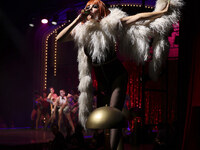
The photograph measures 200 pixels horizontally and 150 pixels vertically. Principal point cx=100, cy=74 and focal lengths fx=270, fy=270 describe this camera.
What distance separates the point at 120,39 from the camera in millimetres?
2146

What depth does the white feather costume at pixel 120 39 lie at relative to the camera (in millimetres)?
2039

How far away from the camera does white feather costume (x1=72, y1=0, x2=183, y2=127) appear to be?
6.69 ft

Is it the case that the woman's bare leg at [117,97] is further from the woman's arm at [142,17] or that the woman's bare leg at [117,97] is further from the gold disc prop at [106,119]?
the woman's arm at [142,17]

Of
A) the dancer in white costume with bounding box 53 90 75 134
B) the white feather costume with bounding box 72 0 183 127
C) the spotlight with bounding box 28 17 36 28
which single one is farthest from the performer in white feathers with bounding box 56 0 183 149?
the spotlight with bounding box 28 17 36 28

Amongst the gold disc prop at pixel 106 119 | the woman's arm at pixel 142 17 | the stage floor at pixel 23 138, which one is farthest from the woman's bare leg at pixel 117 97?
the stage floor at pixel 23 138

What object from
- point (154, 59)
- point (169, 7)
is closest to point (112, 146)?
point (154, 59)

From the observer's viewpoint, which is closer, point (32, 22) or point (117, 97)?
point (117, 97)

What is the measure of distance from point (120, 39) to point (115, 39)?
3.1 inches

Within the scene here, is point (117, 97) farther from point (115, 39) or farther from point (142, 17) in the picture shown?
point (142, 17)

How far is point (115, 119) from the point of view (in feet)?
5.49

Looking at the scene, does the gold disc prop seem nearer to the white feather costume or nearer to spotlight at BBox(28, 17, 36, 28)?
the white feather costume

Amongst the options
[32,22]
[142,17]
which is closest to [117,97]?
[142,17]

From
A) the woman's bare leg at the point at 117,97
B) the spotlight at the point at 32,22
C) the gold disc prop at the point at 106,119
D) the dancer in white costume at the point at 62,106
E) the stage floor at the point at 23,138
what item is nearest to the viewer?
the gold disc prop at the point at 106,119

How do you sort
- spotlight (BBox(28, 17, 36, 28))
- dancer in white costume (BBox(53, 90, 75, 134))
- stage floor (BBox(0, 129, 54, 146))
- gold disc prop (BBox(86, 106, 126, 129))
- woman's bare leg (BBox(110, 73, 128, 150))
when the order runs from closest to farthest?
gold disc prop (BBox(86, 106, 126, 129))
woman's bare leg (BBox(110, 73, 128, 150))
stage floor (BBox(0, 129, 54, 146))
dancer in white costume (BBox(53, 90, 75, 134))
spotlight (BBox(28, 17, 36, 28))
